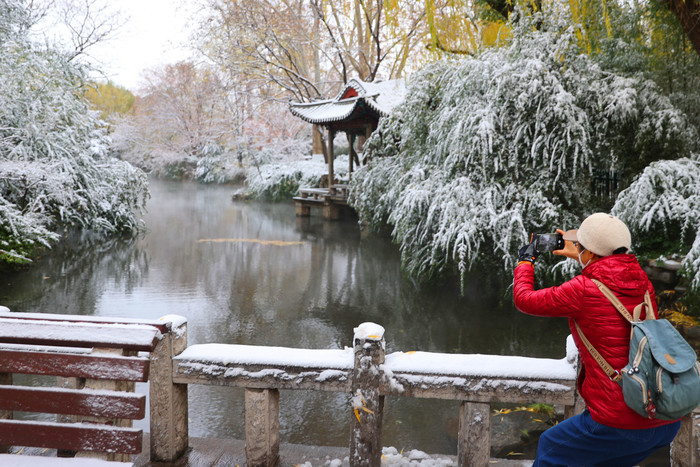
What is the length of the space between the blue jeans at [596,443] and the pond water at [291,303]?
2208 millimetres

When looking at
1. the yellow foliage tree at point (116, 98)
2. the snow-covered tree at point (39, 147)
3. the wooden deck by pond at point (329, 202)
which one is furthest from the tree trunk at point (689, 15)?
the yellow foliage tree at point (116, 98)

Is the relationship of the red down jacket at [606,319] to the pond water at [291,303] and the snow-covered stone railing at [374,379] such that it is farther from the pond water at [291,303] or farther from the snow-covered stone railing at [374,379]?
the pond water at [291,303]

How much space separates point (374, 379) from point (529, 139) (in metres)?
5.22

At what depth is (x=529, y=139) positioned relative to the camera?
Result: 21.5 ft

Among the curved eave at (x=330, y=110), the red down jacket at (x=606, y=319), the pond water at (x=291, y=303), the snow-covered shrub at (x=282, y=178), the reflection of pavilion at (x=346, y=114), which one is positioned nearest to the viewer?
the red down jacket at (x=606, y=319)

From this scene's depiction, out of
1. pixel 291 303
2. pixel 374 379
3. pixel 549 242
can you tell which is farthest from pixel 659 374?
pixel 291 303

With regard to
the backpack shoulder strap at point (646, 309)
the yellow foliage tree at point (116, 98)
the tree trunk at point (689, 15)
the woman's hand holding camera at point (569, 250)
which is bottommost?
the backpack shoulder strap at point (646, 309)

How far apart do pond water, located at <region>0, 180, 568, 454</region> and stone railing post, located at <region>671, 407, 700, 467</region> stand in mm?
2048

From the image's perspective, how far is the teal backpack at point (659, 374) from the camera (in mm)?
1535

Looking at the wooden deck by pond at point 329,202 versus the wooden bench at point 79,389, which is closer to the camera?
the wooden bench at point 79,389

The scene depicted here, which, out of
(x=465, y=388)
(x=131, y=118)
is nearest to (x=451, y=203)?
(x=465, y=388)

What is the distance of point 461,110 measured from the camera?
6812 mm

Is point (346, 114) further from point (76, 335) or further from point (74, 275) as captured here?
point (76, 335)

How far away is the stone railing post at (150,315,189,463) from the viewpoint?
2.19 meters
